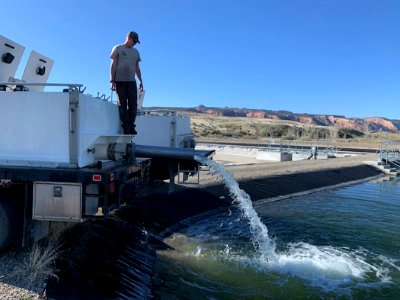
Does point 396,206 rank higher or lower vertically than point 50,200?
lower

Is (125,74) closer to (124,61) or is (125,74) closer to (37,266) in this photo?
(124,61)

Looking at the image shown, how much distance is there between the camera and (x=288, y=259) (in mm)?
9805

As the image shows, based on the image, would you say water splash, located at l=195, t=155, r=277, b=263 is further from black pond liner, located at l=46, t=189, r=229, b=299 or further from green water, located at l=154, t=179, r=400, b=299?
black pond liner, located at l=46, t=189, r=229, b=299

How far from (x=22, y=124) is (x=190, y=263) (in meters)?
4.46

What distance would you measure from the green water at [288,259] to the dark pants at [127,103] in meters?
2.88

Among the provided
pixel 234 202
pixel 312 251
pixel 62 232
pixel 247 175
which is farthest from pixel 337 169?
pixel 62 232

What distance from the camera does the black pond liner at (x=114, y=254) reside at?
252 inches

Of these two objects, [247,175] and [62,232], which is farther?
[247,175]

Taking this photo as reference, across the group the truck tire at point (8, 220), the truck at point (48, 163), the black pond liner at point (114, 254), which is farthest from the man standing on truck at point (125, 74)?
the truck tire at point (8, 220)

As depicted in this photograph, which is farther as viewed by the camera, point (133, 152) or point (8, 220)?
point (133, 152)

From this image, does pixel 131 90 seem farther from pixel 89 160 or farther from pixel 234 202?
pixel 234 202

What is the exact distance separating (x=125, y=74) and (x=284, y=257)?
522 cm

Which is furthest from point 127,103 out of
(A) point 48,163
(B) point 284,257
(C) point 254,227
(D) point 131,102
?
(C) point 254,227

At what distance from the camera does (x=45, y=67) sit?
30.5 feet
